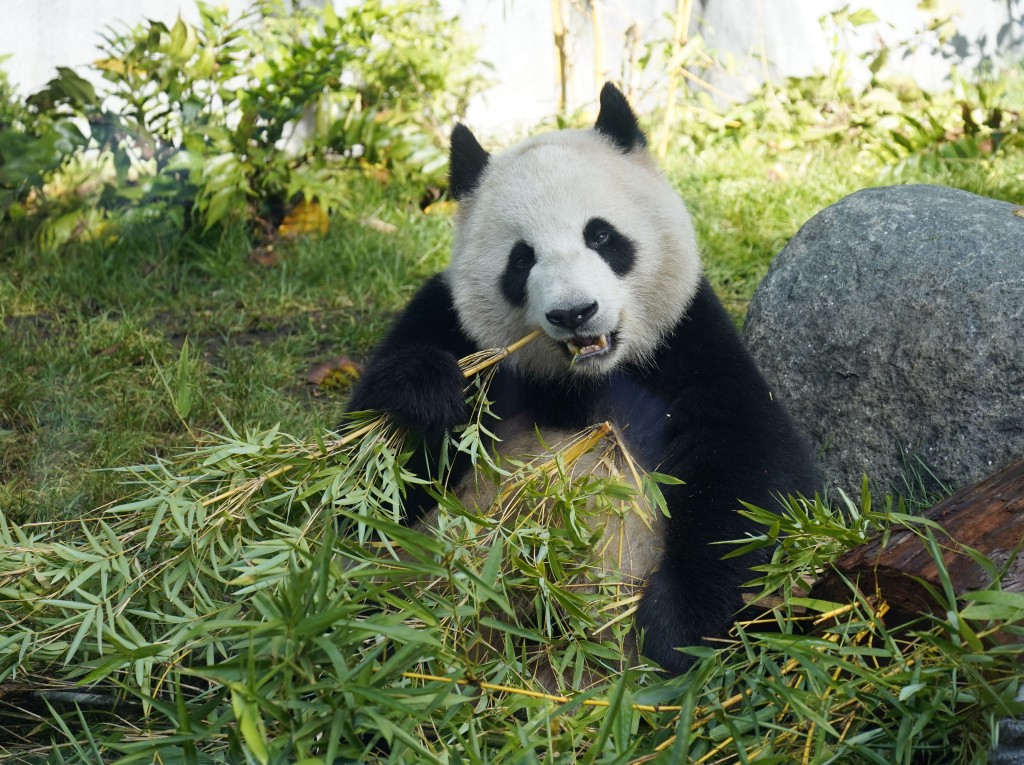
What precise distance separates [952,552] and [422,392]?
1.59m

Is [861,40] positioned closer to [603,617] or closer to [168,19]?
[168,19]

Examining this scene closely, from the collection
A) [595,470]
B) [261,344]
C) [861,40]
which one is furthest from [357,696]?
[861,40]

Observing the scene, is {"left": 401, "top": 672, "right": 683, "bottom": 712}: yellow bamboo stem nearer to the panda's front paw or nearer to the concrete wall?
the panda's front paw

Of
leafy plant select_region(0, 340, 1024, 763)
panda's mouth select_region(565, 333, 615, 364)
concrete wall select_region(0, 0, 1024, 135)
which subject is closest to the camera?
leafy plant select_region(0, 340, 1024, 763)

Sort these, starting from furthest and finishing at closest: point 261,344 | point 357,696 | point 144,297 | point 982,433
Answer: point 144,297
point 261,344
point 982,433
point 357,696

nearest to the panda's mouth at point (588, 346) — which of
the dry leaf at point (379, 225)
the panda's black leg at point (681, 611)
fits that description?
the panda's black leg at point (681, 611)

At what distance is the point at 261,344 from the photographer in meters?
5.50

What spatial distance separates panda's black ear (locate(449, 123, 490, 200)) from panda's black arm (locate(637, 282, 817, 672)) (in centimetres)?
95

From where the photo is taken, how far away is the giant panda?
3145mm

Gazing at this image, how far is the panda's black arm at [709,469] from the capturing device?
3059 mm

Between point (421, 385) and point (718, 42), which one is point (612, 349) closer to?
point (421, 385)

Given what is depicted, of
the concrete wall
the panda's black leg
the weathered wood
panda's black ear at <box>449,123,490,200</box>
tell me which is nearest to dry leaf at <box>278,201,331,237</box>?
the concrete wall

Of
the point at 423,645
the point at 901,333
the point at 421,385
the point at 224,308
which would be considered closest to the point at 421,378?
the point at 421,385

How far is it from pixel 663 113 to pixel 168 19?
4070 millimetres
